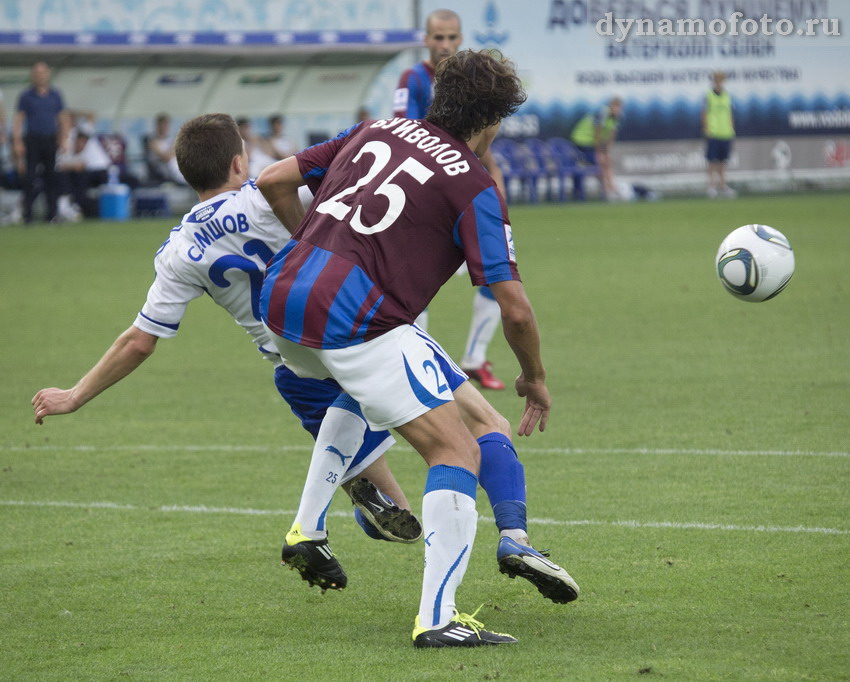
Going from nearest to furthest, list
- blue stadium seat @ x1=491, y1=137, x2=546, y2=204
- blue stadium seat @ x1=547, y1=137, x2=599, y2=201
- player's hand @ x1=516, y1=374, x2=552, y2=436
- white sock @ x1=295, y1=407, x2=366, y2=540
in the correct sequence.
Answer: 1. player's hand @ x1=516, y1=374, x2=552, y2=436
2. white sock @ x1=295, y1=407, x2=366, y2=540
3. blue stadium seat @ x1=491, y1=137, x2=546, y2=204
4. blue stadium seat @ x1=547, y1=137, x2=599, y2=201

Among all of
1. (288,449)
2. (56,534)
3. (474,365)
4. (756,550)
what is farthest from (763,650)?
(474,365)

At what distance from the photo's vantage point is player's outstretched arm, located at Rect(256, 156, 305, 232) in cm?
469

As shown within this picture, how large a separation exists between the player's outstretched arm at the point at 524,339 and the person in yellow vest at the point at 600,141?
1044 inches

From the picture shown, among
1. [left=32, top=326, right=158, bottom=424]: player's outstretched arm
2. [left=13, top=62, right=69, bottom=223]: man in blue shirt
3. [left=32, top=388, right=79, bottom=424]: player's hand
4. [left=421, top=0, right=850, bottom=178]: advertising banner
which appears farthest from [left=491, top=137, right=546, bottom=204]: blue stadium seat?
[left=32, top=388, right=79, bottom=424]: player's hand

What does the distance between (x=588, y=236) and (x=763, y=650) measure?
17525mm

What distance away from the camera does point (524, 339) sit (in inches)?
163

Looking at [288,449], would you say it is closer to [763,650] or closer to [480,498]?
[480,498]

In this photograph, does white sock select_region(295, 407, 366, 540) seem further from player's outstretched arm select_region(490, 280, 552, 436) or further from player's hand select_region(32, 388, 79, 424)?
player's hand select_region(32, 388, 79, 424)

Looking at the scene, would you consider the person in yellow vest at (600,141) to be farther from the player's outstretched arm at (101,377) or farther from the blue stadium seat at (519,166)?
the player's outstretched arm at (101,377)

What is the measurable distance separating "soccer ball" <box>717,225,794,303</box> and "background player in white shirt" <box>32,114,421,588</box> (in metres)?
2.38

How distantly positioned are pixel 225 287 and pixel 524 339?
4.63 ft

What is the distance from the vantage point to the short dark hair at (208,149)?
4.95m

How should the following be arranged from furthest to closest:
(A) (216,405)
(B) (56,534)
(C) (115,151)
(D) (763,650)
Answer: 1. (C) (115,151)
2. (A) (216,405)
3. (B) (56,534)
4. (D) (763,650)

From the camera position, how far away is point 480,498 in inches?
253
